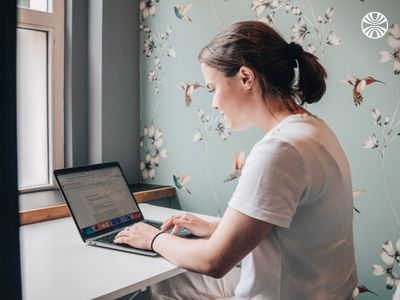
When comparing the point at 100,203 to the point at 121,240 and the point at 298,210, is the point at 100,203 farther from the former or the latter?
the point at 298,210

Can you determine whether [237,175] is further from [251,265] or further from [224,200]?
[251,265]

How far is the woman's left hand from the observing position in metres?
1.28

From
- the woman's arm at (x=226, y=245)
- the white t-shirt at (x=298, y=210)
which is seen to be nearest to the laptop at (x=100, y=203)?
the woman's arm at (x=226, y=245)

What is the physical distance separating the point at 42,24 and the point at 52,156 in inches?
22.9

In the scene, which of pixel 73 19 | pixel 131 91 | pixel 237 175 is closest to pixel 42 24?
pixel 73 19

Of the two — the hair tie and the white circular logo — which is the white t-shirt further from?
the white circular logo

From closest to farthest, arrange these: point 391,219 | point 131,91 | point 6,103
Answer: point 6,103
point 391,219
point 131,91

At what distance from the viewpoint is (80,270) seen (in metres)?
1.20

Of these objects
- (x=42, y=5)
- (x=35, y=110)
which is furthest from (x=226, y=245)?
(x=42, y=5)

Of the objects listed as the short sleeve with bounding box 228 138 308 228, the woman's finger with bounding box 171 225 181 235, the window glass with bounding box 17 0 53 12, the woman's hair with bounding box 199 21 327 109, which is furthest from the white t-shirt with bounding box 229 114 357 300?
the window glass with bounding box 17 0 53 12

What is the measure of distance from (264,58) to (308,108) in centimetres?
72

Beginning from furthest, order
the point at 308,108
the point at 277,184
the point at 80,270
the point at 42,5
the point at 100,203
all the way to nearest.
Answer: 1. the point at 42,5
2. the point at 308,108
3. the point at 100,203
4. the point at 80,270
5. the point at 277,184

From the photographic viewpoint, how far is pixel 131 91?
230 cm

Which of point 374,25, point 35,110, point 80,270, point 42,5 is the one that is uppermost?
point 42,5
